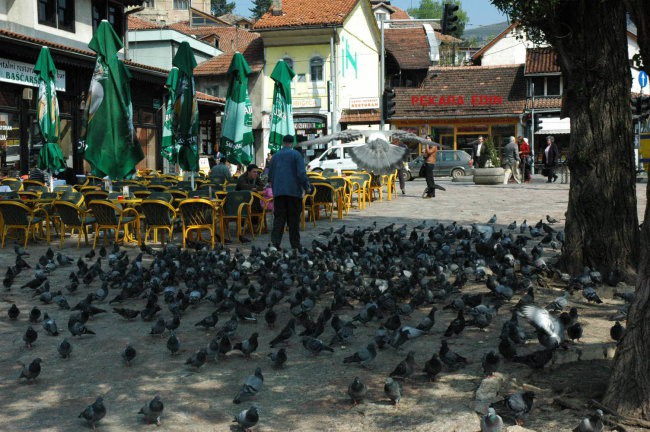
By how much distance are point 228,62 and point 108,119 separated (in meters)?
33.6

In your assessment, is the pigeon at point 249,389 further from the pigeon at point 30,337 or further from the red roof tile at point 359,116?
the red roof tile at point 359,116

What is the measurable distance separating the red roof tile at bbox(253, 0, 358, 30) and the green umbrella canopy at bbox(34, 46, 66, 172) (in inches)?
1144

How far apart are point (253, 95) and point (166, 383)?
131ft

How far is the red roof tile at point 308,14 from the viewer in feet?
143

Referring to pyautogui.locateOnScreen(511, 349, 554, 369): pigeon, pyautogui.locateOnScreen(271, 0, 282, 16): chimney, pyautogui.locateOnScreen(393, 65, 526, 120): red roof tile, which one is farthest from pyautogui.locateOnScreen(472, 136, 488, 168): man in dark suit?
pyautogui.locateOnScreen(511, 349, 554, 369): pigeon

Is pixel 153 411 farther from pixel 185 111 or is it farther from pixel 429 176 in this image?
pixel 429 176

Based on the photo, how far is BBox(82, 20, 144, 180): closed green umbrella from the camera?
1228 centimetres

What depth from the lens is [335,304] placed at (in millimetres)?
7258

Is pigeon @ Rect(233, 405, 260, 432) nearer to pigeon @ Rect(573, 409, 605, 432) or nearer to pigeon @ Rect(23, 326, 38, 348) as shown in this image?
pigeon @ Rect(573, 409, 605, 432)

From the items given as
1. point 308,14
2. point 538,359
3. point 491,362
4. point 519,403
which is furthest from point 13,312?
point 308,14

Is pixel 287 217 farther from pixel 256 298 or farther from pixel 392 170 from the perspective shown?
pixel 392 170

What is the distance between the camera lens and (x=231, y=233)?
13.9m

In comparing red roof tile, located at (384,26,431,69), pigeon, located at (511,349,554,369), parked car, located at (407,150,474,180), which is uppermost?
red roof tile, located at (384,26,431,69)

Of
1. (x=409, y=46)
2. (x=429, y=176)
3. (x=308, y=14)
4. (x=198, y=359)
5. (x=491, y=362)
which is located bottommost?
(x=198, y=359)
